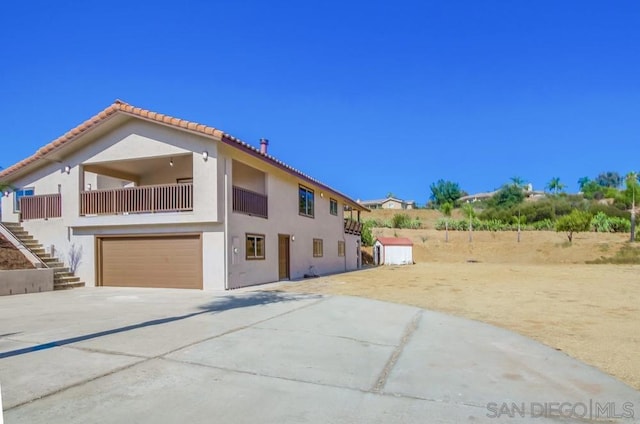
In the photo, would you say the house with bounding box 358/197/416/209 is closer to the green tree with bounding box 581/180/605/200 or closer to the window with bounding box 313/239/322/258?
the green tree with bounding box 581/180/605/200

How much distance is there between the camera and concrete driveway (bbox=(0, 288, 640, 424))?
12.9 feet

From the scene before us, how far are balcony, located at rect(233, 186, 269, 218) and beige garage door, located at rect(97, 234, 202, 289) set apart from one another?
1859 millimetres

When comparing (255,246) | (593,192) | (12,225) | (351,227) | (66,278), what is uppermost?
(593,192)

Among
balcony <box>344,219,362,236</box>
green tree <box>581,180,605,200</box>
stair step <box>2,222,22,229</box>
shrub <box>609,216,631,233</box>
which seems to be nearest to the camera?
stair step <box>2,222,22,229</box>

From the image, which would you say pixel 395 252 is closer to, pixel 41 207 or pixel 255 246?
pixel 255 246

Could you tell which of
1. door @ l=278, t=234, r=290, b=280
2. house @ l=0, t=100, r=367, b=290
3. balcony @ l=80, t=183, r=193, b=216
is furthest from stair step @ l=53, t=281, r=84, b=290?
door @ l=278, t=234, r=290, b=280

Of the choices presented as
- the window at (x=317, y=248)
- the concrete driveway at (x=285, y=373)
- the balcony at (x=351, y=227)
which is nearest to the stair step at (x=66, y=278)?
the concrete driveway at (x=285, y=373)

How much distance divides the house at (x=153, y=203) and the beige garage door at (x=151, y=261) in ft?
0.12

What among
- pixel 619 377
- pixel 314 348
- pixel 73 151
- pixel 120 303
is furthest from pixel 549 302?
pixel 73 151

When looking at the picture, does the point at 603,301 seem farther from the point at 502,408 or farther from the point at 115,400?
the point at 115,400

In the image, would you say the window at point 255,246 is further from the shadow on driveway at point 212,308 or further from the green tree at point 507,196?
the green tree at point 507,196

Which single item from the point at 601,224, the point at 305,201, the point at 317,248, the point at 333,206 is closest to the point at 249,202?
the point at 305,201

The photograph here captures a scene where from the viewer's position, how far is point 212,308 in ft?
33.3

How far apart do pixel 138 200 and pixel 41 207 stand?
17.0 ft
